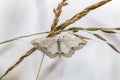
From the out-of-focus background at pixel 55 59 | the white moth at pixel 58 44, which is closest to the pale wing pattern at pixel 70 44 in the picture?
the white moth at pixel 58 44

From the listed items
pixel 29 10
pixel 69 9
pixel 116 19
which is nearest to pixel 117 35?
pixel 116 19

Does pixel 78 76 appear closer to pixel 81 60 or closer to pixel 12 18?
pixel 81 60

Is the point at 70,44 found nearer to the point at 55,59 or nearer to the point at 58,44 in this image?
the point at 58,44

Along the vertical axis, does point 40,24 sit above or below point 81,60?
above

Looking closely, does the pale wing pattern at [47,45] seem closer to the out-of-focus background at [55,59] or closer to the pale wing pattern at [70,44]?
the pale wing pattern at [70,44]

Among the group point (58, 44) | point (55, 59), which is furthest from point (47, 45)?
point (55, 59)

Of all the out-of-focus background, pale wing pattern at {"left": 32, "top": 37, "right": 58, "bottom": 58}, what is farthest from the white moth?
the out-of-focus background

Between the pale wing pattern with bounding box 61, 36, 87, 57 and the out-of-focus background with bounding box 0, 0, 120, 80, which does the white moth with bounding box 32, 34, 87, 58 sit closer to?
the pale wing pattern with bounding box 61, 36, 87, 57
